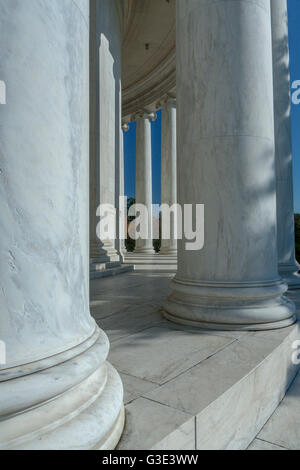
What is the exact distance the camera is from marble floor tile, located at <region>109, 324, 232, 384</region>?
2512 inches

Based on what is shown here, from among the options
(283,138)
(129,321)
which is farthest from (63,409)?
(283,138)

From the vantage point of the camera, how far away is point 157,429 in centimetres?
4356

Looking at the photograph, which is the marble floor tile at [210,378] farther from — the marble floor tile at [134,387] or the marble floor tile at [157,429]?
the marble floor tile at [157,429]

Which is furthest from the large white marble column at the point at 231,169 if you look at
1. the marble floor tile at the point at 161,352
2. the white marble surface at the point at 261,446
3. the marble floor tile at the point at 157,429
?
the marble floor tile at the point at 157,429

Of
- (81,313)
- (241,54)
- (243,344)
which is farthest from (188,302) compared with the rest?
(241,54)

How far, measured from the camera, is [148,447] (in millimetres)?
40188

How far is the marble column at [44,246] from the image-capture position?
1351 inches

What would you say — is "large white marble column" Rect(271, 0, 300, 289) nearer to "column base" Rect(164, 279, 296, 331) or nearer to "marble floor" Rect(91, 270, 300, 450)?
"column base" Rect(164, 279, 296, 331)

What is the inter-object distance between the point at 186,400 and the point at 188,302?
145 feet

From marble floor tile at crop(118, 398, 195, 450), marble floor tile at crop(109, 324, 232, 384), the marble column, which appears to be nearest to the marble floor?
marble floor tile at crop(109, 324, 232, 384)

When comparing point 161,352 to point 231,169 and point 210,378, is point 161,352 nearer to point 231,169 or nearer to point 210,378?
point 210,378

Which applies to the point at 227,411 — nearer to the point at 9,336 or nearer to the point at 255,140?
the point at 9,336

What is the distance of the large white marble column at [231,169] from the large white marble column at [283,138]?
87.6m

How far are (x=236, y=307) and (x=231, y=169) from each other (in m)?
37.5
